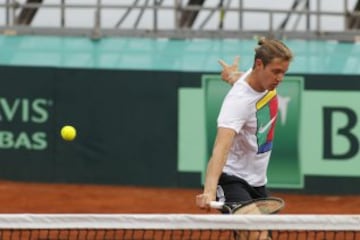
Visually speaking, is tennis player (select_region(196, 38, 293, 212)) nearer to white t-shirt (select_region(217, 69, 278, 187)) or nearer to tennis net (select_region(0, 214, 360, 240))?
white t-shirt (select_region(217, 69, 278, 187))

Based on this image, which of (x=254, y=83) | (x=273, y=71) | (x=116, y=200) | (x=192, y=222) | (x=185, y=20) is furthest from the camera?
(x=185, y=20)

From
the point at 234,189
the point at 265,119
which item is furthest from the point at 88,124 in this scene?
the point at 265,119

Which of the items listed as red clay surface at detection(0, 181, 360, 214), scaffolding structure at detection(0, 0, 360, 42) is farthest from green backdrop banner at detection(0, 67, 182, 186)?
scaffolding structure at detection(0, 0, 360, 42)

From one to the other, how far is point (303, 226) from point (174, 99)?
858 cm

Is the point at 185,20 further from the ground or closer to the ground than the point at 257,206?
closer to the ground

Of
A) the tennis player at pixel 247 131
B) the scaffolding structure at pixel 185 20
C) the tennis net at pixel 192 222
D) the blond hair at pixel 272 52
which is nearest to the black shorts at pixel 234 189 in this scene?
the tennis player at pixel 247 131

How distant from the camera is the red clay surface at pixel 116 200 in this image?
38.6 feet

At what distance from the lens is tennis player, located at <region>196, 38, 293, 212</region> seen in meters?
4.71

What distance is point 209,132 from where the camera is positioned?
43.9 ft

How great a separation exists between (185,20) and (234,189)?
11.4 meters

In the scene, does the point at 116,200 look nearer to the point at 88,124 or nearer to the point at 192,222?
the point at 88,124

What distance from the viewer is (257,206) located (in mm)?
5012

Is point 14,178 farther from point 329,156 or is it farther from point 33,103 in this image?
point 329,156

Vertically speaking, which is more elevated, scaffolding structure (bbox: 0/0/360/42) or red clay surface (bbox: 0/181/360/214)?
scaffolding structure (bbox: 0/0/360/42)
